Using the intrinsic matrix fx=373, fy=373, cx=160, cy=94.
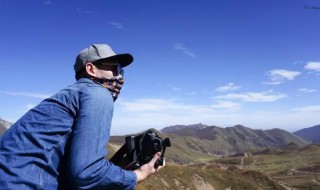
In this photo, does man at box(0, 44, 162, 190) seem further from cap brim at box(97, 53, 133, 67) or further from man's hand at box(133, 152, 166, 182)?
cap brim at box(97, 53, 133, 67)

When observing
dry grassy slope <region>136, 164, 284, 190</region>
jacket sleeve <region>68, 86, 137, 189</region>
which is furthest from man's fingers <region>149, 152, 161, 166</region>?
dry grassy slope <region>136, 164, 284, 190</region>

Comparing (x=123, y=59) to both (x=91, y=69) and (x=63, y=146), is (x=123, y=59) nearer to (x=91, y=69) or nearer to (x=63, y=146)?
(x=91, y=69)

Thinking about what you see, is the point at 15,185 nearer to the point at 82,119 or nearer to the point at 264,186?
the point at 82,119

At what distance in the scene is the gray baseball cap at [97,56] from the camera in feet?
15.3

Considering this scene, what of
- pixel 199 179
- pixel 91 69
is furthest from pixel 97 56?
pixel 199 179

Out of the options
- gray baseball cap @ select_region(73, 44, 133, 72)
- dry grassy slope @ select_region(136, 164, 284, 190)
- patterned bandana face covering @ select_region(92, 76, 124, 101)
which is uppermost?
gray baseball cap @ select_region(73, 44, 133, 72)

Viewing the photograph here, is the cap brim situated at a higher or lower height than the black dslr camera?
higher

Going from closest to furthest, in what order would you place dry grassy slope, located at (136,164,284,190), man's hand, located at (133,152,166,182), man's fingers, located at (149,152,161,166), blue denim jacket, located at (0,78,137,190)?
1. blue denim jacket, located at (0,78,137,190)
2. man's hand, located at (133,152,166,182)
3. man's fingers, located at (149,152,161,166)
4. dry grassy slope, located at (136,164,284,190)

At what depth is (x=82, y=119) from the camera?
4.05 meters

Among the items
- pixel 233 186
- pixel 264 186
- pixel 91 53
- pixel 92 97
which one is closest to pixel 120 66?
pixel 91 53

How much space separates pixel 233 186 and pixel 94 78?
10028cm

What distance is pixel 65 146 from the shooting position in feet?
13.4

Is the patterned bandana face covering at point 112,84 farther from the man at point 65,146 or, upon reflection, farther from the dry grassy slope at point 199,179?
the dry grassy slope at point 199,179

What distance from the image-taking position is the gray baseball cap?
4.67m
